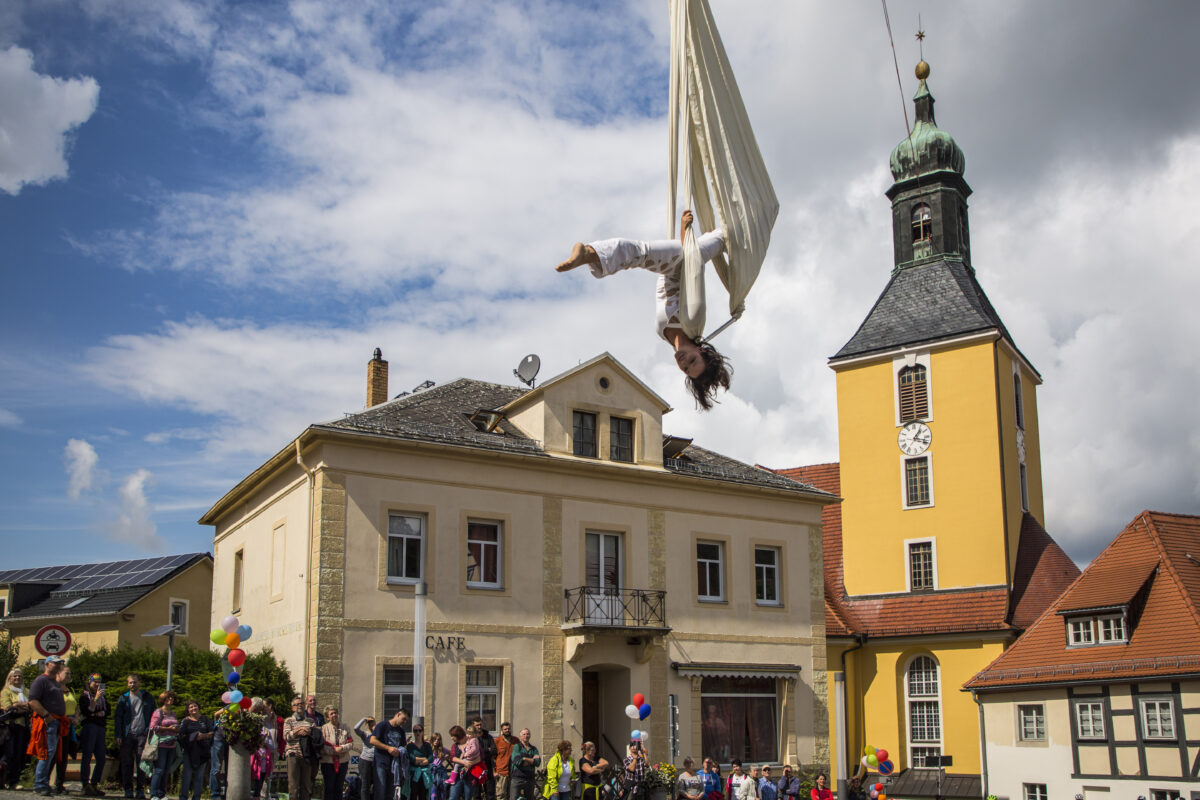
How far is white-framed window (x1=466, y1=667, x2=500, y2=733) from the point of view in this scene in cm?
2398

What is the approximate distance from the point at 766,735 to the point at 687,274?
23786mm

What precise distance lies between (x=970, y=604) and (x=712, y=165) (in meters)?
30.7

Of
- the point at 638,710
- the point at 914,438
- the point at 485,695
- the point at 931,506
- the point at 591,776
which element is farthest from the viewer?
the point at 914,438

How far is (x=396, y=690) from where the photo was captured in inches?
912

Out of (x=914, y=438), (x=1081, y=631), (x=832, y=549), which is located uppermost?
(x=914, y=438)

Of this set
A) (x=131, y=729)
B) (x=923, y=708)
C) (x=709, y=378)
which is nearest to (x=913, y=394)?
(x=923, y=708)

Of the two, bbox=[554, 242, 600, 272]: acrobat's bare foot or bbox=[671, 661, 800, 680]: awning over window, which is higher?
bbox=[554, 242, 600, 272]: acrobat's bare foot

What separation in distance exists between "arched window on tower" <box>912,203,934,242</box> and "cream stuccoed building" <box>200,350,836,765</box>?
1400 centimetres

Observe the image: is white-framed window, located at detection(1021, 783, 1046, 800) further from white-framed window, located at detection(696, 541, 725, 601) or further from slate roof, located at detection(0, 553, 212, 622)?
slate roof, located at detection(0, 553, 212, 622)

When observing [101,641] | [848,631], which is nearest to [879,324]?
[848,631]

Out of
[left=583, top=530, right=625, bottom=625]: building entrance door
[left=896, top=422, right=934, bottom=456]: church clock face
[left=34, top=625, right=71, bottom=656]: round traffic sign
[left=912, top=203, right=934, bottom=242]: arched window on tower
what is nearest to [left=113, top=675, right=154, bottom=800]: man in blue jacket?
[left=34, top=625, right=71, bottom=656]: round traffic sign

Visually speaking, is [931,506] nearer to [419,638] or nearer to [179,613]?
[419,638]

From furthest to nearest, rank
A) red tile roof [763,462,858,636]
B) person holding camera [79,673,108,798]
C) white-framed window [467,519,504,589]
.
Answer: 1. red tile roof [763,462,858,636]
2. white-framed window [467,519,504,589]
3. person holding camera [79,673,108,798]

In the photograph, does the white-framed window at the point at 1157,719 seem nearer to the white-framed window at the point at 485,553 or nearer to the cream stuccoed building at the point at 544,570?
the cream stuccoed building at the point at 544,570
